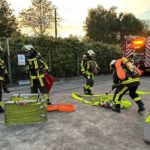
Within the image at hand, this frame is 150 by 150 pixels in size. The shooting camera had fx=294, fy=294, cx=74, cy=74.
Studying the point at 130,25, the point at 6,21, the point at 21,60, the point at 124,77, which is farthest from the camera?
the point at 130,25

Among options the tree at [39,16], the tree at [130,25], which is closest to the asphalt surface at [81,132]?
the tree at [39,16]

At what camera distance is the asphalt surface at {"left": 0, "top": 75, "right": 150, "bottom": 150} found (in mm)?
5293

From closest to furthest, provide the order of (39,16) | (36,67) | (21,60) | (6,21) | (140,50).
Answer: (36,67)
(21,60)
(140,50)
(39,16)
(6,21)

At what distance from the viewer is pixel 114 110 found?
798cm

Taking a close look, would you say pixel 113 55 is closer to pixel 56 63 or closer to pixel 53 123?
pixel 56 63

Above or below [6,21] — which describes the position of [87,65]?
below

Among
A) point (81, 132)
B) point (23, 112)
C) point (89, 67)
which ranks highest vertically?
point (89, 67)

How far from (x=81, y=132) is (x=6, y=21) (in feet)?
96.7

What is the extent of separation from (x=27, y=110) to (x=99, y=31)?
127 feet

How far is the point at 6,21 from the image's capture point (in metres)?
33.5

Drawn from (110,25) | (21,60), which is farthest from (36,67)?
(110,25)

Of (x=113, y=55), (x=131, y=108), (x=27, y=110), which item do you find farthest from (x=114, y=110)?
(x=113, y=55)

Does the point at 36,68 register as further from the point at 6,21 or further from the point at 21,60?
the point at 6,21

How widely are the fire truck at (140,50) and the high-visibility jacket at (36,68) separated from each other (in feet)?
35.4
